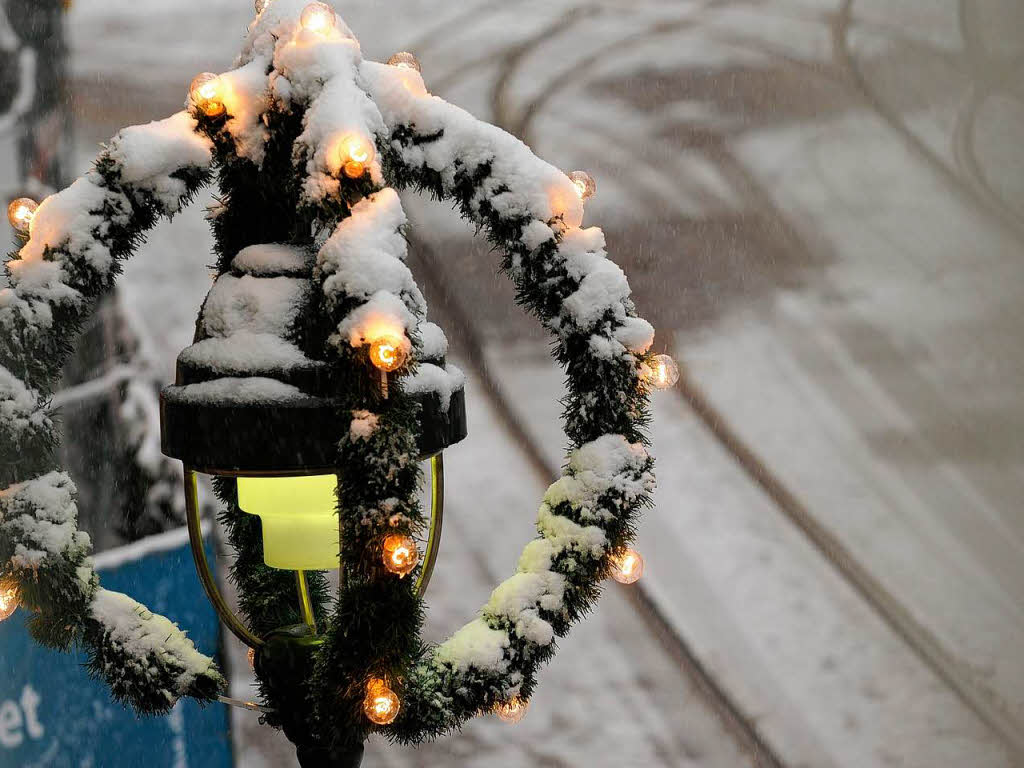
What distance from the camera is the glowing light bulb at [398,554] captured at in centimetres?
68

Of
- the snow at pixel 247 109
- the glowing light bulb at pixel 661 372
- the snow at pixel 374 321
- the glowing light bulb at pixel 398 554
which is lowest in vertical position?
the glowing light bulb at pixel 398 554

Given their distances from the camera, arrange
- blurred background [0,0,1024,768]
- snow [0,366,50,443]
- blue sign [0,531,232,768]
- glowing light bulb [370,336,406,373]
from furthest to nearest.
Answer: blurred background [0,0,1024,768], blue sign [0,531,232,768], snow [0,366,50,443], glowing light bulb [370,336,406,373]

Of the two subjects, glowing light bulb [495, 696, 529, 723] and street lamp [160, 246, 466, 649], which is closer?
street lamp [160, 246, 466, 649]

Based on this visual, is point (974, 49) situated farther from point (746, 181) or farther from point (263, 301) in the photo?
point (263, 301)

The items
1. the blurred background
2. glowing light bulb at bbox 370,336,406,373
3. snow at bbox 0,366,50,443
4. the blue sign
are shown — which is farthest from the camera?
the blurred background

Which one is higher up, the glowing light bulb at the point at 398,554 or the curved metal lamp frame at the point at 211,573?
the glowing light bulb at the point at 398,554

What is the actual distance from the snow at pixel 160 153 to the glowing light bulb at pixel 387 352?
24 cm

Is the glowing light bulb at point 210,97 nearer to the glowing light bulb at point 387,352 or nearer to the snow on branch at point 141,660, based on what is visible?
the glowing light bulb at point 387,352

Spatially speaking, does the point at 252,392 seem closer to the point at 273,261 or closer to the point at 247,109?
the point at 273,261

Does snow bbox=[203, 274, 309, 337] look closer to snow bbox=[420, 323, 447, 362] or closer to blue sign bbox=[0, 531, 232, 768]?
snow bbox=[420, 323, 447, 362]

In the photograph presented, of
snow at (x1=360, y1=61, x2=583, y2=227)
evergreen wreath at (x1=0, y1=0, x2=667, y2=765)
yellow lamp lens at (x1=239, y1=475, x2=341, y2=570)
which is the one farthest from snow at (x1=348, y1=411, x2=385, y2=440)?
snow at (x1=360, y1=61, x2=583, y2=227)

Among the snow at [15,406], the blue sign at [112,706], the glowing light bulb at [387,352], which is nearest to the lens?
the glowing light bulb at [387,352]

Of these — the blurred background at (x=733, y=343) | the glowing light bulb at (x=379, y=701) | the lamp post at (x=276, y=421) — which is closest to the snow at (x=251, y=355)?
the lamp post at (x=276, y=421)

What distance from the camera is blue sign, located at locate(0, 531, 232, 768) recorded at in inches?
55.4
